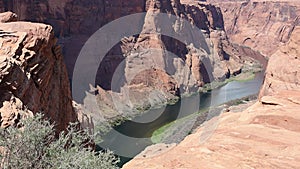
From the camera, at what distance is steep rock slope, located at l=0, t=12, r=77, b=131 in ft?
39.9

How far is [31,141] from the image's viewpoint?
8219 mm

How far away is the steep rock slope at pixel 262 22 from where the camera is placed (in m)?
125

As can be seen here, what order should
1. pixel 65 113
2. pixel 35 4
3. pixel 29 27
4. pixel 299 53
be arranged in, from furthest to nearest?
pixel 35 4, pixel 299 53, pixel 65 113, pixel 29 27

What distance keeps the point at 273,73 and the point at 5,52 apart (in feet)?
73.5

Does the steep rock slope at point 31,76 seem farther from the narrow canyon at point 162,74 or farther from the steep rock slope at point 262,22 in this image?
the steep rock slope at point 262,22

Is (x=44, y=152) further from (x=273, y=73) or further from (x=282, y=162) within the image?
(x=273, y=73)

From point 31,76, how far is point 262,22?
5217 inches

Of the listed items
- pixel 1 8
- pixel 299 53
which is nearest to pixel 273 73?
pixel 299 53

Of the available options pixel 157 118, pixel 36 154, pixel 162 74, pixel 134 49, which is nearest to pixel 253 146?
pixel 36 154

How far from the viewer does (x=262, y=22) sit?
136 meters

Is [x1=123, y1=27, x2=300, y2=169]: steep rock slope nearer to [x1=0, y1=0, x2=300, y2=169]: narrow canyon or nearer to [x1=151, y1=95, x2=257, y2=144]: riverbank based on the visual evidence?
[x1=0, y1=0, x2=300, y2=169]: narrow canyon

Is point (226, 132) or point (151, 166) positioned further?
point (226, 132)

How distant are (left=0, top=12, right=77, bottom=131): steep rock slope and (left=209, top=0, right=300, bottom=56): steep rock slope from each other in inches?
4411

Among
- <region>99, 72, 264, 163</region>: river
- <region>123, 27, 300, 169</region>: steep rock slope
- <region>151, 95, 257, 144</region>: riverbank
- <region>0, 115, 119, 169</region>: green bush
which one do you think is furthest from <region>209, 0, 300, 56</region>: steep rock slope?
<region>0, 115, 119, 169</region>: green bush
